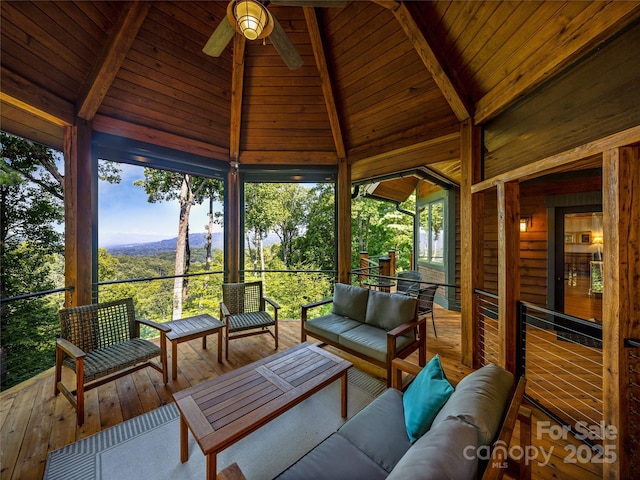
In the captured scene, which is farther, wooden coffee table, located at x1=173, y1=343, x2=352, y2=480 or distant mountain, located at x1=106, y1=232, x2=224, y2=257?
distant mountain, located at x1=106, y1=232, x2=224, y2=257

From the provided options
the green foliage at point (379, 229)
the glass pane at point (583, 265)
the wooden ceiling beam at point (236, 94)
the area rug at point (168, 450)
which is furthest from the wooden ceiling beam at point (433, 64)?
the green foliage at point (379, 229)

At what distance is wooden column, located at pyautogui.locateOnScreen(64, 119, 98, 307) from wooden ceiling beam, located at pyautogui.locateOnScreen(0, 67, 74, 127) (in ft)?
0.47

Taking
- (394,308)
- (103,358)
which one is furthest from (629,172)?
(103,358)

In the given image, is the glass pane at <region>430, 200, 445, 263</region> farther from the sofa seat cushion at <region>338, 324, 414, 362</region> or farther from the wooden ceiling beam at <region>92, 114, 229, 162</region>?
the wooden ceiling beam at <region>92, 114, 229, 162</region>

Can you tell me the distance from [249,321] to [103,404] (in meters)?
1.54

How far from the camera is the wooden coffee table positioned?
1.41 meters

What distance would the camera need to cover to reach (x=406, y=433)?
4.61ft

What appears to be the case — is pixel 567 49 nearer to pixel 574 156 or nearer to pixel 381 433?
pixel 574 156

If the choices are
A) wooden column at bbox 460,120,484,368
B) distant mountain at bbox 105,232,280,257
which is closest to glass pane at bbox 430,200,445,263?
wooden column at bbox 460,120,484,368

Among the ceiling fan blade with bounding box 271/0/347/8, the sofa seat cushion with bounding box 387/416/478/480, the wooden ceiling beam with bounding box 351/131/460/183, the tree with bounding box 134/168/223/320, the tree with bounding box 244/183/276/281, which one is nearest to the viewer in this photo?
the sofa seat cushion with bounding box 387/416/478/480

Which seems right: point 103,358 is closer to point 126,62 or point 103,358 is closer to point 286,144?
point 126,62

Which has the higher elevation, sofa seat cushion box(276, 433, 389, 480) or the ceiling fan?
the ceiling fan

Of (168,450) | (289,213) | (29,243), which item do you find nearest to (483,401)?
(168,450)

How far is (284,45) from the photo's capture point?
2.28 m
